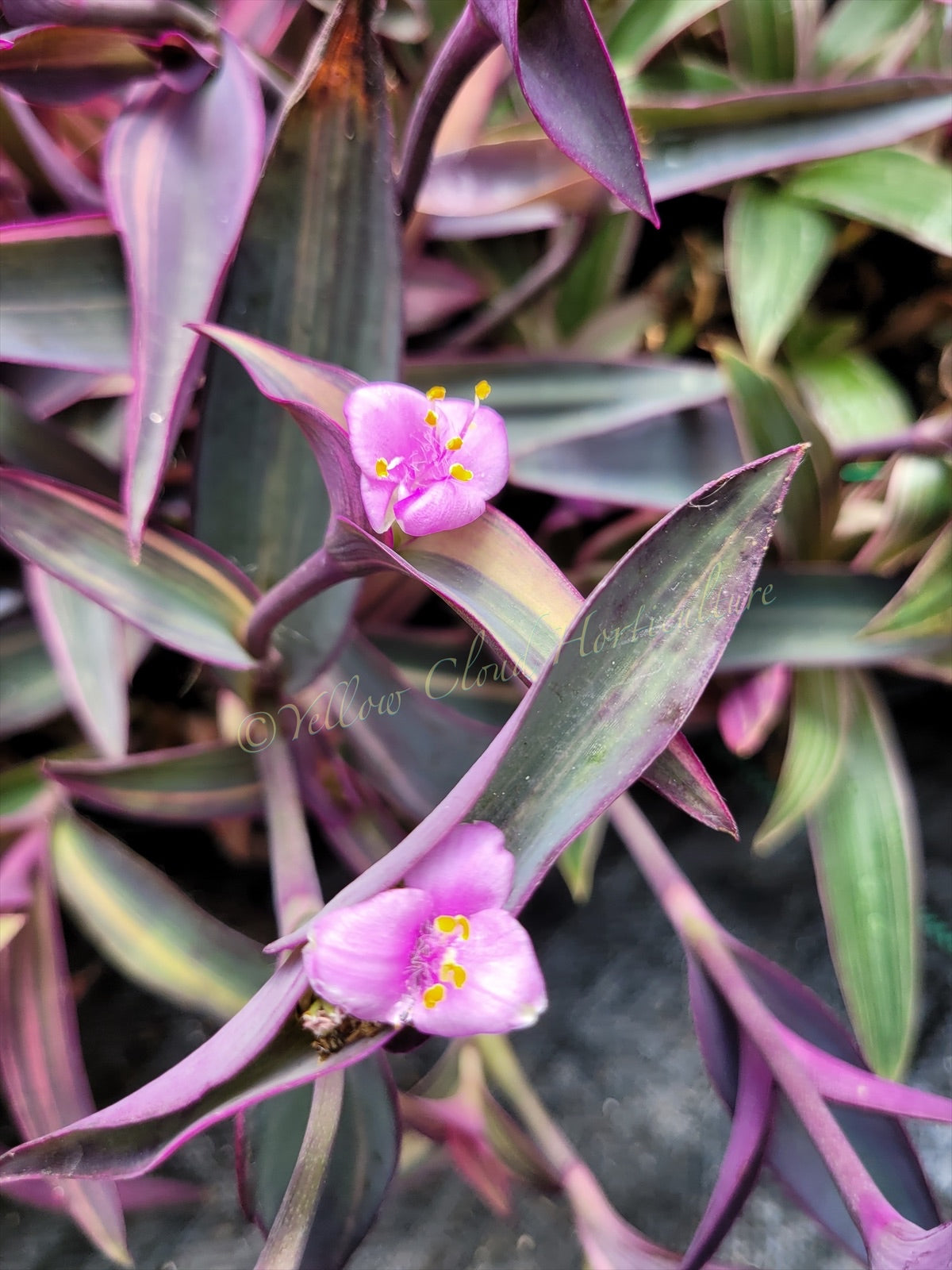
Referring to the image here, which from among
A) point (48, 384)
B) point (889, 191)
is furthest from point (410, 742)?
point (889, 191)

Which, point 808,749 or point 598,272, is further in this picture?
point 598,272

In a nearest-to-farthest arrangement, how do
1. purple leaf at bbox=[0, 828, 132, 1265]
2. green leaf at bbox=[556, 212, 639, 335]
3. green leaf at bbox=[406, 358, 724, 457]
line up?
purple leaf at bbox=[0, 828, 132, 1265], green leaf at bbox=[406, 358, 724, 457], green leaf at bbox=[556, 212, 639, 335]

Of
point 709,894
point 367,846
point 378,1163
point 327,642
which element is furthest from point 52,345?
point 709,894

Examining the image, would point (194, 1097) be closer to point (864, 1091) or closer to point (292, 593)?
point (292, 593)

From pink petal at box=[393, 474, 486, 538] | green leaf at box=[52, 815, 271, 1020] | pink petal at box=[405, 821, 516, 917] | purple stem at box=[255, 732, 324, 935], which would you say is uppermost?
pink petal at box=[393, 474, 486, 538]

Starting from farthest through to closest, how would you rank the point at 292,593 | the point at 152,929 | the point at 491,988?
the point at 152,929
the point at 292,593
the point at 491,988

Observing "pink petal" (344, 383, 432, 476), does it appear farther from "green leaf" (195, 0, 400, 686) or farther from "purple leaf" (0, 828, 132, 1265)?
"purple leaf" (0, 828, 132, 1265)

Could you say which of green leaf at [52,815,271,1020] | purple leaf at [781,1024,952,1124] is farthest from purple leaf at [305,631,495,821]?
purple leaf at [781,1024,952,1124]
